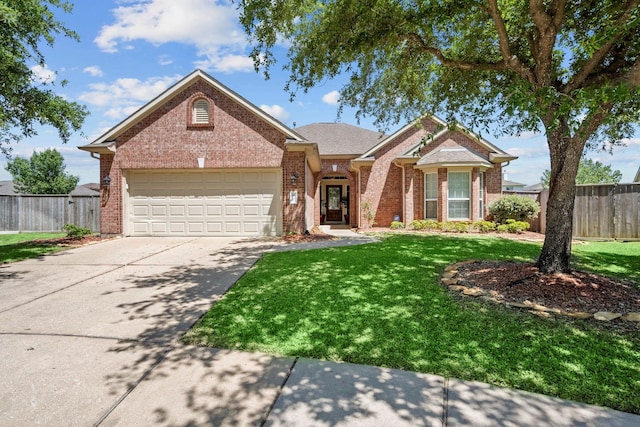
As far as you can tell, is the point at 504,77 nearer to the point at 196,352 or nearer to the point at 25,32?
the point at 196,352

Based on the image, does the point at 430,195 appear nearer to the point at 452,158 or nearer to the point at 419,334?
the point at 452,158

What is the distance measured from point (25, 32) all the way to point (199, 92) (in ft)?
15.7

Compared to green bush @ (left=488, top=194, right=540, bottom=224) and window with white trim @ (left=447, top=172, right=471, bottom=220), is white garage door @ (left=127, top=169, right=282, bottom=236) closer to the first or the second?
window with white trim @ (left=447, top=172, right=471, bottom=220)

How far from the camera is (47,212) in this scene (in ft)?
54.7

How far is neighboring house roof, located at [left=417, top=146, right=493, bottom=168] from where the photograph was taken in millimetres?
14789

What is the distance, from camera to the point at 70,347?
3.46 m

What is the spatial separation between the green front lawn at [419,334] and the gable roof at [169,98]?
7.14 metres

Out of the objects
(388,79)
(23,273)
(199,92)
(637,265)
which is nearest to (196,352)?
(23,273)

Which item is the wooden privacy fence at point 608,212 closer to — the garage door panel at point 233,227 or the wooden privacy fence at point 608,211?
the wooden privacy fence at point 608,211

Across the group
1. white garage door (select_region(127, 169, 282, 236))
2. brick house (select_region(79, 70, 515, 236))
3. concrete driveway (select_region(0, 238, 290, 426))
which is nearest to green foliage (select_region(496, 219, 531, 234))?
brick house (select_region(79, 70, 515, 236))

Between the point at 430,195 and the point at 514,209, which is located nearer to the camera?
the point at 514,209

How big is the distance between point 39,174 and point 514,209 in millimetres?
38195

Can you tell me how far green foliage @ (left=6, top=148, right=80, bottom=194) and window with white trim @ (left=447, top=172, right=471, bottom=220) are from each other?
Answer: 33.5 metres

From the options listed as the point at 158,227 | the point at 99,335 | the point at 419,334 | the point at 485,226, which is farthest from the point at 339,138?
the point at 99,335
